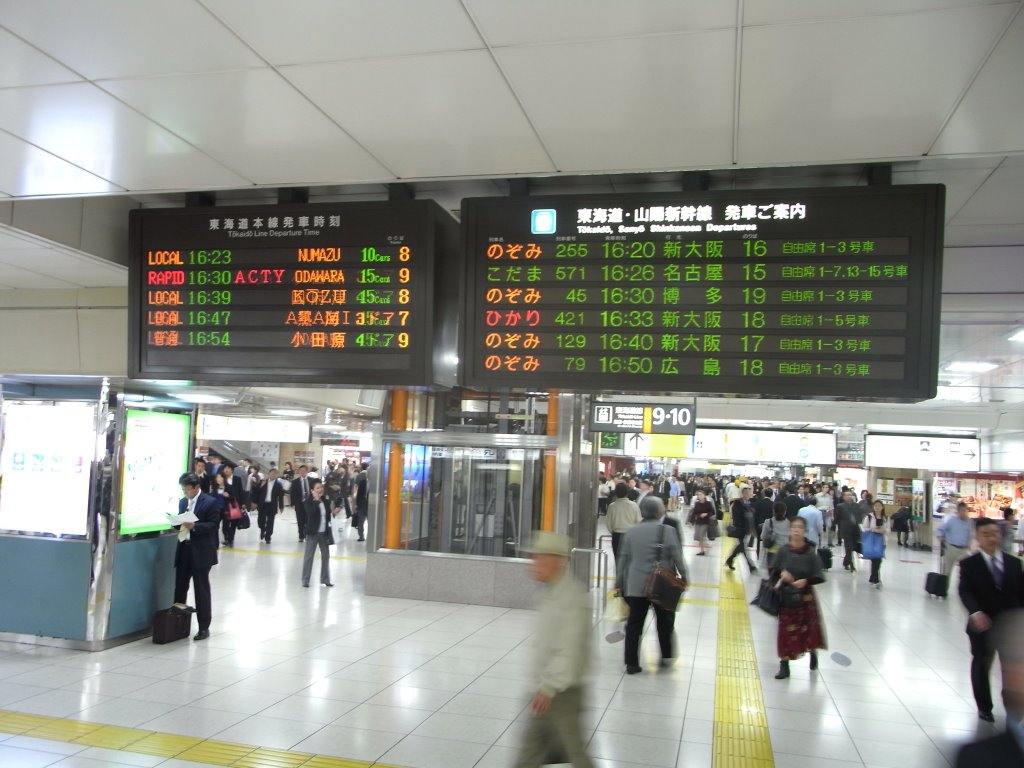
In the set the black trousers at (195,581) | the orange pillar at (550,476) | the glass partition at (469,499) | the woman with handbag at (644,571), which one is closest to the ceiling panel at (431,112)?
the woman with handbag at (644,571)

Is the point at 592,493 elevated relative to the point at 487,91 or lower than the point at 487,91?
lower

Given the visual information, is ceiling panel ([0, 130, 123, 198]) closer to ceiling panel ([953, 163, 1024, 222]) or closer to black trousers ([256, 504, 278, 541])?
ceiling panel ([953, 163, 1024, 222])

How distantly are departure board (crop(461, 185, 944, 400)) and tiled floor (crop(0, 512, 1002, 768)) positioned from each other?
2376 millimetres

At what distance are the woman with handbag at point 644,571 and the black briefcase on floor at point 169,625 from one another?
4.34 metres

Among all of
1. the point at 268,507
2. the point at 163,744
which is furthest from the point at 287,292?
the point at 268,507

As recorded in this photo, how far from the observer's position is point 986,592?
5891 millimetres

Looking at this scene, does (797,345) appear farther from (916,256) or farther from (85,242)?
(85,242)

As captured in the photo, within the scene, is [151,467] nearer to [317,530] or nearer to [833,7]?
[317,530]

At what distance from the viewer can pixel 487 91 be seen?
3.33m

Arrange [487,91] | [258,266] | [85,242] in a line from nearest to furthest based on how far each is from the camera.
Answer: [487,91] → [258,266] → [85,242]

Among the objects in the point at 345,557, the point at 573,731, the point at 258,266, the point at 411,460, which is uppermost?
the point at 258,266

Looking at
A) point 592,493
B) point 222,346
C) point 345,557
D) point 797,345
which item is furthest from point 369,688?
point 345,557

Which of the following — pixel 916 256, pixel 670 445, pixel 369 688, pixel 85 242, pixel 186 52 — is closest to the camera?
pixel 186 52

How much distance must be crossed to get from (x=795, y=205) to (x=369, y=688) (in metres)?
4.89
